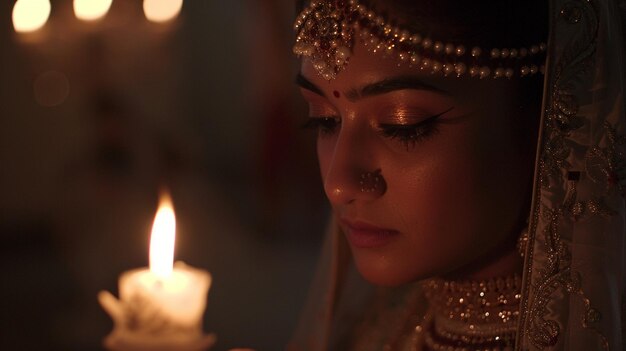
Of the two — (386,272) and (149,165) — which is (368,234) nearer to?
(386,272)

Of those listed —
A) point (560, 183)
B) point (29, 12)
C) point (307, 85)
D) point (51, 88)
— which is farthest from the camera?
point (51, 88)

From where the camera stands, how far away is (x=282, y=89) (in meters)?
3.70

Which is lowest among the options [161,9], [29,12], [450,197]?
[450,197]

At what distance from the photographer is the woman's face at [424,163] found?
4.09ft

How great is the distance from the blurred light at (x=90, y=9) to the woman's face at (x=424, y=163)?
5.46ft

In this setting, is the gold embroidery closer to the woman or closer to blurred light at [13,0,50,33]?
the woman

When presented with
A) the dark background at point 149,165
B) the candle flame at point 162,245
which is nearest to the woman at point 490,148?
the candle flame at point 162,245

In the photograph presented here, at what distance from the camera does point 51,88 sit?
11.0 feet

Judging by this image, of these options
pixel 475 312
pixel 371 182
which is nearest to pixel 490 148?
pixel 371 182

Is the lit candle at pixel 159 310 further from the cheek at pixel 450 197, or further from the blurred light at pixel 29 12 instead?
the blurred light at pixel 29 12

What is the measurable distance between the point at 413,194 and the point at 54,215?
2.41 meters

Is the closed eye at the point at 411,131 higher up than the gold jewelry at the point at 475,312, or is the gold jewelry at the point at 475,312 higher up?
the closed eye at the point at 411,131

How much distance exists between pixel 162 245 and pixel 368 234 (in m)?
0.37

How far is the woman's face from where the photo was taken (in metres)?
1.25
